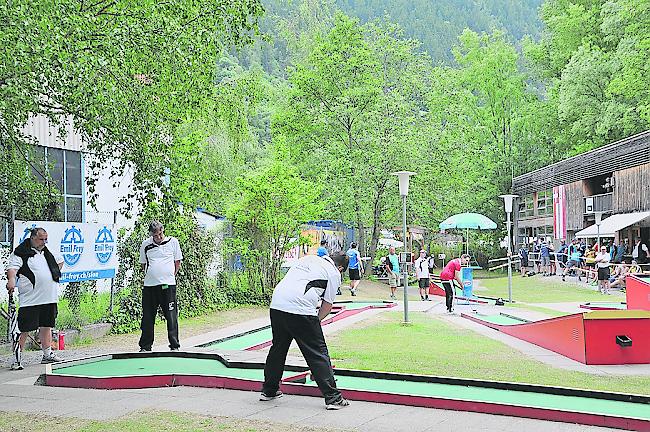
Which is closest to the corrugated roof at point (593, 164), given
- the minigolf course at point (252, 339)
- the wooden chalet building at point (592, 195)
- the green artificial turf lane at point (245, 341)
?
the wooden chalet building at point (592, 195)

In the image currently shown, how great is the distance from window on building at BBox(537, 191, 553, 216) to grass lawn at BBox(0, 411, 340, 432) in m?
43.8

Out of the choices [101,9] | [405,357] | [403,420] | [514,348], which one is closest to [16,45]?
[101,9]

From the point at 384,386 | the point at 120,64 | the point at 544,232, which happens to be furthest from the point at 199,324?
the point at 544,232

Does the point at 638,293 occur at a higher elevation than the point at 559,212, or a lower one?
lower

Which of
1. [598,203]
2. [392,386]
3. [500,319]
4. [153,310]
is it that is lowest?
[500,319]

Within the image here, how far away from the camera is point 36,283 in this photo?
1037 cm

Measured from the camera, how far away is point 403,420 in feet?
23.3

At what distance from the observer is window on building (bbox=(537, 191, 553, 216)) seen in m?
49.0

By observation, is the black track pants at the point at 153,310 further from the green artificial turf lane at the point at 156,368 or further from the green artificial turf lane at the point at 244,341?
the green artificial turf lane at the point at 244,341

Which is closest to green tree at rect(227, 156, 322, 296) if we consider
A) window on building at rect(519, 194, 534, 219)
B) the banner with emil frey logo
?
the banner with emil frey logo

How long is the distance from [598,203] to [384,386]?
3486cm

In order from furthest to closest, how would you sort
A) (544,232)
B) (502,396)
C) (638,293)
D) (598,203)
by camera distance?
1. (544,232)
2. (598,203)
3. (638,293)
4. (502,396)

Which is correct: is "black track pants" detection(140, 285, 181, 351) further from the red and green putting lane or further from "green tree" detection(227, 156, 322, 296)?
"green tree" detection(227, 156, 322, 296)

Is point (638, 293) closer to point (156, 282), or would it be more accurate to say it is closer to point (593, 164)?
point (156, 282)
